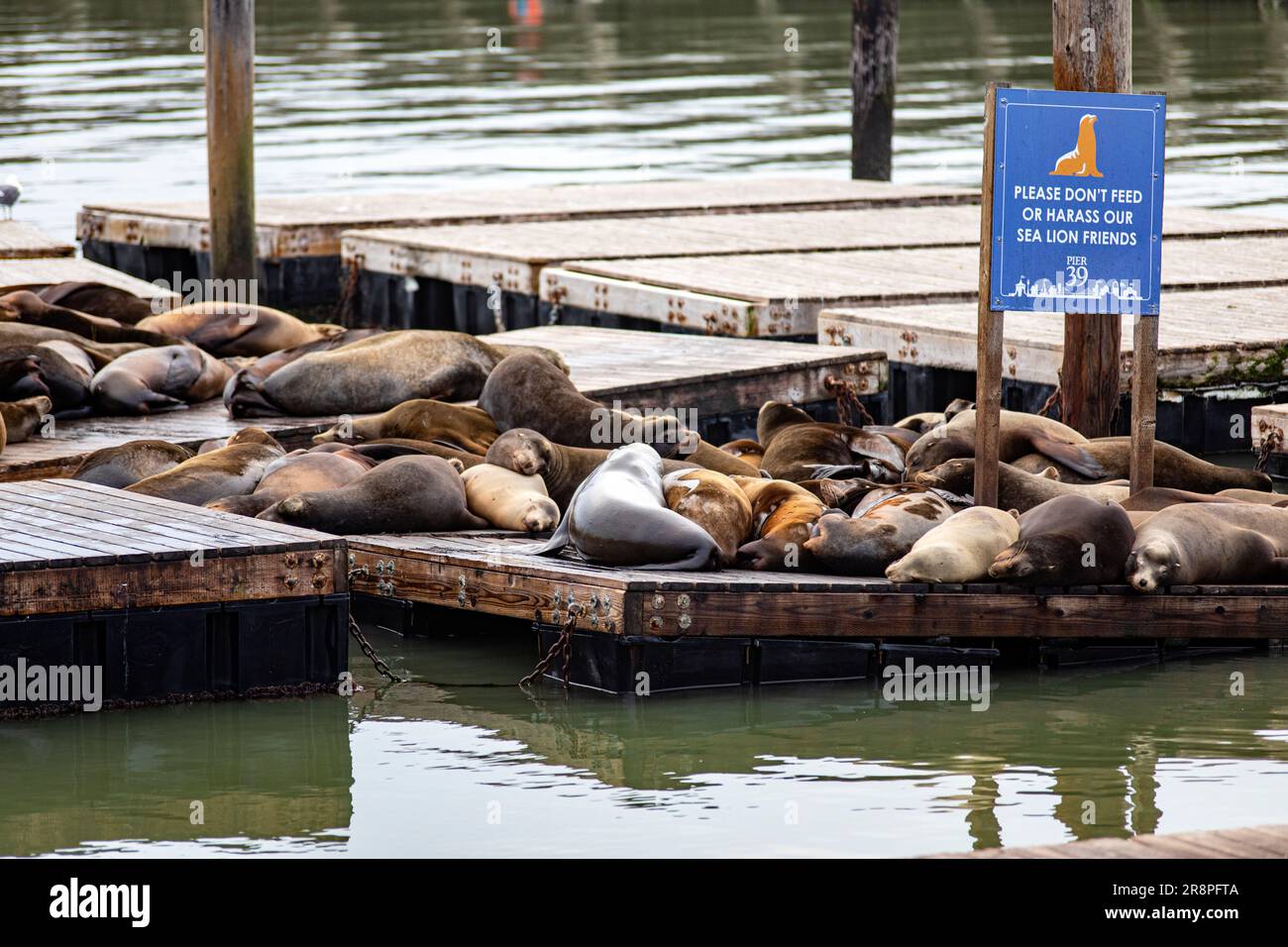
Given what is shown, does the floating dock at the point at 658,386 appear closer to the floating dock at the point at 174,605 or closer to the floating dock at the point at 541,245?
the floating dock at the point at 174,605

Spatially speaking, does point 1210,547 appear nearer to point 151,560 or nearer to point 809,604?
point 809,604

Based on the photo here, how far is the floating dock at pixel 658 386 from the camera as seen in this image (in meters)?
10.6

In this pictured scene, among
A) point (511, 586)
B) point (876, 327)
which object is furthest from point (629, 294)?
point (511, 586)

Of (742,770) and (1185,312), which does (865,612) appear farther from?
(1185,312)

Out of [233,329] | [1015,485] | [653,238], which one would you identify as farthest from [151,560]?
[653,238]

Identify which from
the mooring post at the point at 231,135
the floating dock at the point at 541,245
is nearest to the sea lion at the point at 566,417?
the floating dock at the point at 541,245

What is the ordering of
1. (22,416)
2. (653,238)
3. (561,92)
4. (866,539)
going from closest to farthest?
(866,539), (22,416), (653,238), (561,92)

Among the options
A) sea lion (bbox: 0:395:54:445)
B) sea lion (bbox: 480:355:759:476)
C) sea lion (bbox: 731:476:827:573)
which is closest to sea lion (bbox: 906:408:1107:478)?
sea lion (bbox: 480:355:759:476)

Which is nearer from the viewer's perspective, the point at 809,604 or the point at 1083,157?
the point at 809,604

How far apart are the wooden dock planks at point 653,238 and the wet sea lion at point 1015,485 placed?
6520mm

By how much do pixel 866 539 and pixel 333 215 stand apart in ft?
37.1

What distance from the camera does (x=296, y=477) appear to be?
29.8 ft

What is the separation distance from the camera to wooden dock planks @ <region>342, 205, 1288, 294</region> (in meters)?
15.7
